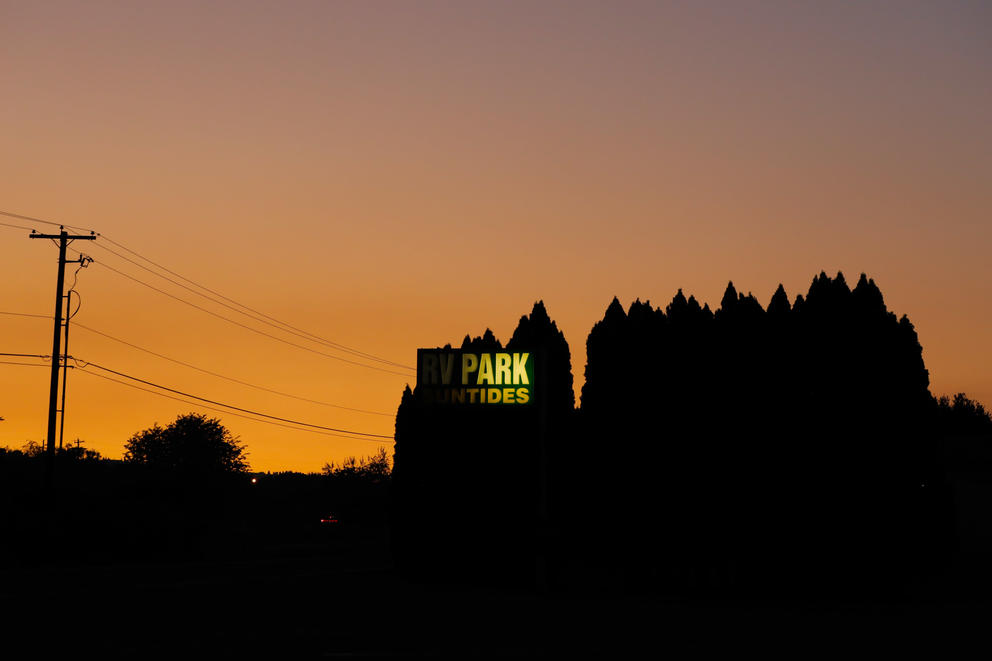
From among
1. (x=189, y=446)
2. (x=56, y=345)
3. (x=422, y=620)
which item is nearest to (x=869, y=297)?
(x=422, y=620)

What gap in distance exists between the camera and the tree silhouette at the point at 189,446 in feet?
437

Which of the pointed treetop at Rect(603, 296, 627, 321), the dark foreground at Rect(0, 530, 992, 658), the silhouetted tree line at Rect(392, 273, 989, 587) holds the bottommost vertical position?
the dark foreground at Rect(0, 530, 992, 658)

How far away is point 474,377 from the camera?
4256cm

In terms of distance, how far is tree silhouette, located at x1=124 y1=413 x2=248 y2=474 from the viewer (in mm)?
133250

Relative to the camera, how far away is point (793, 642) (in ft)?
74.1

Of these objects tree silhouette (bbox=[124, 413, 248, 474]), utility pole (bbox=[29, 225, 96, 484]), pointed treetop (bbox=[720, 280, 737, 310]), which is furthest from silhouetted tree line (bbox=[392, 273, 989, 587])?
tree silhouette (bbox=[124, 413, 248, 474])

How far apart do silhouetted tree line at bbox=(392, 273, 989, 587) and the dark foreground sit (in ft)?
5.72

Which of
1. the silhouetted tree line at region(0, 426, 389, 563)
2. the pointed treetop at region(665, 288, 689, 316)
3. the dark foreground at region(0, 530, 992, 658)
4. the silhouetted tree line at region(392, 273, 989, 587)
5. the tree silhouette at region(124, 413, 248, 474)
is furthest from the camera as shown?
the tree silhouette at region(124, 413, 248, 474)

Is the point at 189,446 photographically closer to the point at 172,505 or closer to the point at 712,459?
the point at 172,505

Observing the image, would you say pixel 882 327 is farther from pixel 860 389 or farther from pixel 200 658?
pixel 200 658

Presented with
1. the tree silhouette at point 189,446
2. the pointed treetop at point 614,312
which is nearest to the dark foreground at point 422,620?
Answer: the pointed treetop at point 614,312

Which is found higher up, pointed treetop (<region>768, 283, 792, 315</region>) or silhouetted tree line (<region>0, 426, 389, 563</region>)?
pointed treetop (<region>768, 283, 792, 315</region>)

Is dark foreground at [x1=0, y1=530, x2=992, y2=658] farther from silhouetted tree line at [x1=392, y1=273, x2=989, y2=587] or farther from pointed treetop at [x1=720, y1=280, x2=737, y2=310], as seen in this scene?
pointed treetop at [x1=720, y1=280, x2=737, y2=310]

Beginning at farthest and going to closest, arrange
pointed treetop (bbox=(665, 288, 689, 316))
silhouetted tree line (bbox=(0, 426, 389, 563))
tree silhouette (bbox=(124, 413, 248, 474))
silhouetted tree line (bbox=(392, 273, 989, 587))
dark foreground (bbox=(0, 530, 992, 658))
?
tree silhouette (bbox=(124, 413, 248, 474)) < silhouetted tree line (bbox=(0, 426, 389, 563)) < pointed treetop (bbox=(665, 288, 689, 316)) < silhouetted tree line (bbox=(392, 273, 989, 587)) < dark foreground (bbox=(0, 530, 992, 658))
